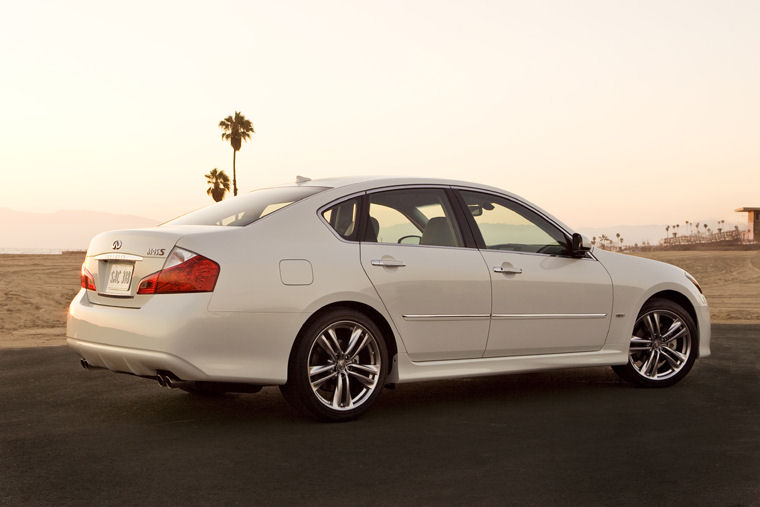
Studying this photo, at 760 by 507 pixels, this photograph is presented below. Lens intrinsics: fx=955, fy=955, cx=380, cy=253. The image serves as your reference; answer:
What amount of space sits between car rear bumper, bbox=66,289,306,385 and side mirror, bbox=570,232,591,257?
2.63 m

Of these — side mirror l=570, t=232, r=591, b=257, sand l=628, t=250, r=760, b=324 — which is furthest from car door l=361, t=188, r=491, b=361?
sand l=628, t=250, r=760, b=324

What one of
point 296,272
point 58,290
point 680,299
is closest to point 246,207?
point 296,272

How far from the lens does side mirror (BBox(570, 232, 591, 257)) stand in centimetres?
777

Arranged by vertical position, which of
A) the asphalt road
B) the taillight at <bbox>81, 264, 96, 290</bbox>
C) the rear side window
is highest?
the rear side window

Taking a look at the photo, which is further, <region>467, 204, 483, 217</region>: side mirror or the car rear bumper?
<region>467, 204, 483, 217</region>: side mirror

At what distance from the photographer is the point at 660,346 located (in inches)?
328

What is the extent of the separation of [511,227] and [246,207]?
220 centimetres

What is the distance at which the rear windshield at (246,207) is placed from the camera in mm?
6629

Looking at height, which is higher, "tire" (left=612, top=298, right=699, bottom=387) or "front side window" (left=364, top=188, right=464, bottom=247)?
"front side window" (left=364, top=188, right=464, bottom=247)

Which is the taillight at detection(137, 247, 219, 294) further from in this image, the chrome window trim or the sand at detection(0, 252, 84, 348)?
the sand at detection(0, 252, 84, 348)

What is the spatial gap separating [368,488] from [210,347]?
5.60ft

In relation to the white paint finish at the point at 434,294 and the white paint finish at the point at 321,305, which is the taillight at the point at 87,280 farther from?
the white paint finish at the point at 434,294

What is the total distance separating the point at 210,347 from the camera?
236 inches

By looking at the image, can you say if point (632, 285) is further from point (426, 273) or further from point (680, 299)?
point (426, 273)
